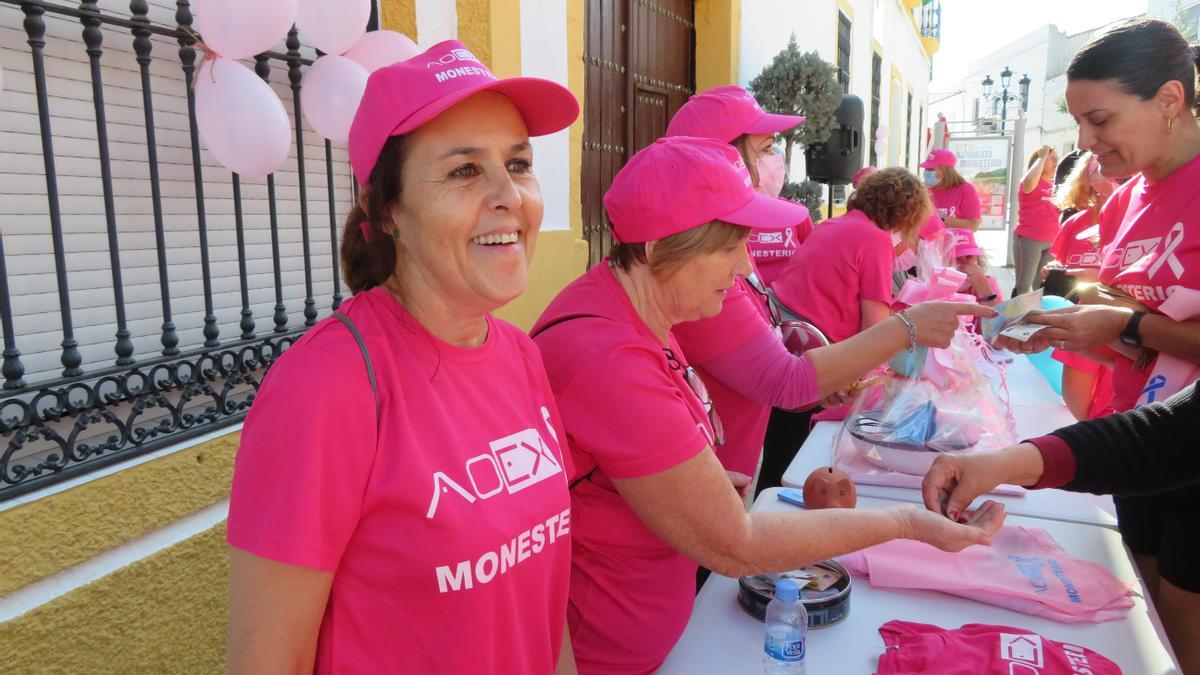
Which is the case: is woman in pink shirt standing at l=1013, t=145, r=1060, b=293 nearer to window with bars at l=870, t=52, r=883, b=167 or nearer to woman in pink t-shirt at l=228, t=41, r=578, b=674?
window with bars at l=870, t=52, r=883, b=167

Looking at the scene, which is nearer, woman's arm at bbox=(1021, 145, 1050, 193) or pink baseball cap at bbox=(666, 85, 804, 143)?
pink baseball cap at bbox=(666, 85, 804, 143)

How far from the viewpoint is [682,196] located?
1638 mm

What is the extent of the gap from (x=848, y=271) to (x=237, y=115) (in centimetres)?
245

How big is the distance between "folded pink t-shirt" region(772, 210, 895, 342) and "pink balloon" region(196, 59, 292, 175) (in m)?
2.23

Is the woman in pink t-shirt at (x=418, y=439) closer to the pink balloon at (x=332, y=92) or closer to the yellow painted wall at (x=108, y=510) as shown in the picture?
the yellow painted wall at (x=108, y=510)

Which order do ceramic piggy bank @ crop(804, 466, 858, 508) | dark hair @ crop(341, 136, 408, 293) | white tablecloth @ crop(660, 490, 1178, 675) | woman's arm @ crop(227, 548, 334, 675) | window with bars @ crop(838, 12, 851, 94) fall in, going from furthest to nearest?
1. window with bars @ crop(838, 12, 851, 94)
2. ceramic piggy bank @ crop(804, 466, 858, 508)
3. white tablecloth @ crop(660, 490, 1178, 675)
4. dark hair @ crop(341, 136, 408, 293)
5. woman's arm @ crop(227, 548, 334, 675)

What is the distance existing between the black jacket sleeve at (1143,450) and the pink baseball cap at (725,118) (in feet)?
5.59

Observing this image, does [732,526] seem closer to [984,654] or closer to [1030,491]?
[984,654]

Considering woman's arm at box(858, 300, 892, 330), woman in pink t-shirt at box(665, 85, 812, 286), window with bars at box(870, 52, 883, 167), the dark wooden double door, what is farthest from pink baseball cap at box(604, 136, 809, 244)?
window with bars at box(870, 52, 883, 167)

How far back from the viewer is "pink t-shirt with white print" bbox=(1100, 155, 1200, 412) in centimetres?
205

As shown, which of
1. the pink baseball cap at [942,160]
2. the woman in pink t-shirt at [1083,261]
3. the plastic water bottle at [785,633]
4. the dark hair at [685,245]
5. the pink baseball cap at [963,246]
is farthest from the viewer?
the pink baseball cap at [942,160]

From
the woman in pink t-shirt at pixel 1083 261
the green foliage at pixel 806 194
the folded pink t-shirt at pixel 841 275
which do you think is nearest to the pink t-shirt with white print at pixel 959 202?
the green foliage at pixel 806 194

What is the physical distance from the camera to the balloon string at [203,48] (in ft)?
7.45

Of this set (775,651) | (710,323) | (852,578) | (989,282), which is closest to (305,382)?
(775,651)
